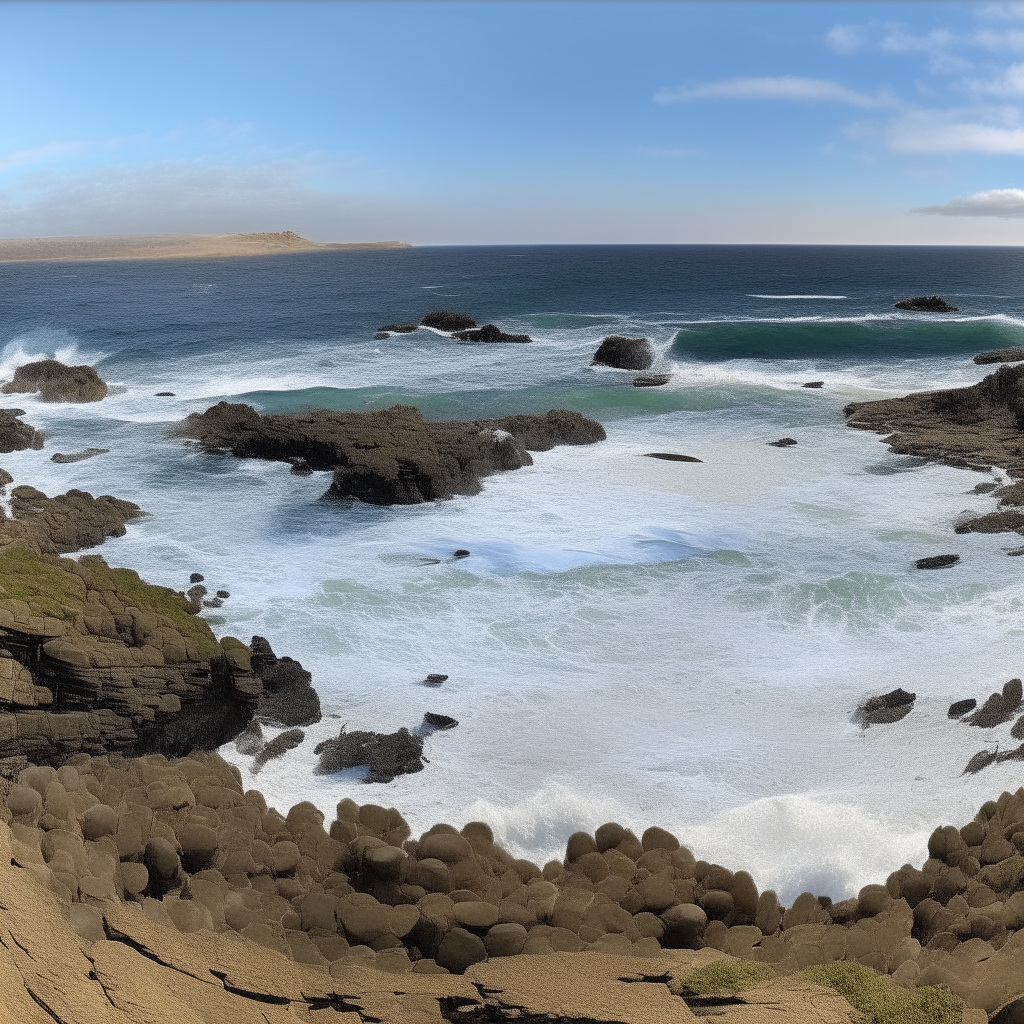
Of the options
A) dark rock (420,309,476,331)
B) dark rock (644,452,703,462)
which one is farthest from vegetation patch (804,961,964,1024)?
dark rock (420,309,476,331)

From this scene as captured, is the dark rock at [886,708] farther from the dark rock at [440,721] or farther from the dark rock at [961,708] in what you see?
the dark rock at [440,721]

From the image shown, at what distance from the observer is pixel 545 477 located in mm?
20438

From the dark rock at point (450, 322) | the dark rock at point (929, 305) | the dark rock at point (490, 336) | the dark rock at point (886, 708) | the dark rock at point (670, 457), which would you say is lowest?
the dark rock at point (886, 708)

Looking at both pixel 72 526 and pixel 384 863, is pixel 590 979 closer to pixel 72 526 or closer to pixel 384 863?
pixel 384 863

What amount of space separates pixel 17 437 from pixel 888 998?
23977 mm

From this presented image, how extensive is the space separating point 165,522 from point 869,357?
99.8 ft

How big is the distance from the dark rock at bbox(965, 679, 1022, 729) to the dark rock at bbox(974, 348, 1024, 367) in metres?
27.6

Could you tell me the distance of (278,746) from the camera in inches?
393

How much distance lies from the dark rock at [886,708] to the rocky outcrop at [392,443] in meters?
10.4

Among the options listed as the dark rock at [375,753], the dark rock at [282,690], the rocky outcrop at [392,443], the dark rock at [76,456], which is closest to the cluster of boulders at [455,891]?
the dark rock at [375,753]

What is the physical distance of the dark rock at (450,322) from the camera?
42.7 m

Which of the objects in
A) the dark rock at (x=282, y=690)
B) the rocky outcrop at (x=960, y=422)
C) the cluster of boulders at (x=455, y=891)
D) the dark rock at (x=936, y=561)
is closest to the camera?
the cluster of boulders at (x=455, y=891)

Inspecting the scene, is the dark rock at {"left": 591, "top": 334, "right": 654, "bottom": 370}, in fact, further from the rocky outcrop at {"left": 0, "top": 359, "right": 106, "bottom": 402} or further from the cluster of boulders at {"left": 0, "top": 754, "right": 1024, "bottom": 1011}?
the cluster of boulders at {"left": 0, "top": 754, "right": 1024, "bottom": 1011}

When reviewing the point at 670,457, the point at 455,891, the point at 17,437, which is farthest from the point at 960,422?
the point at 17,437
